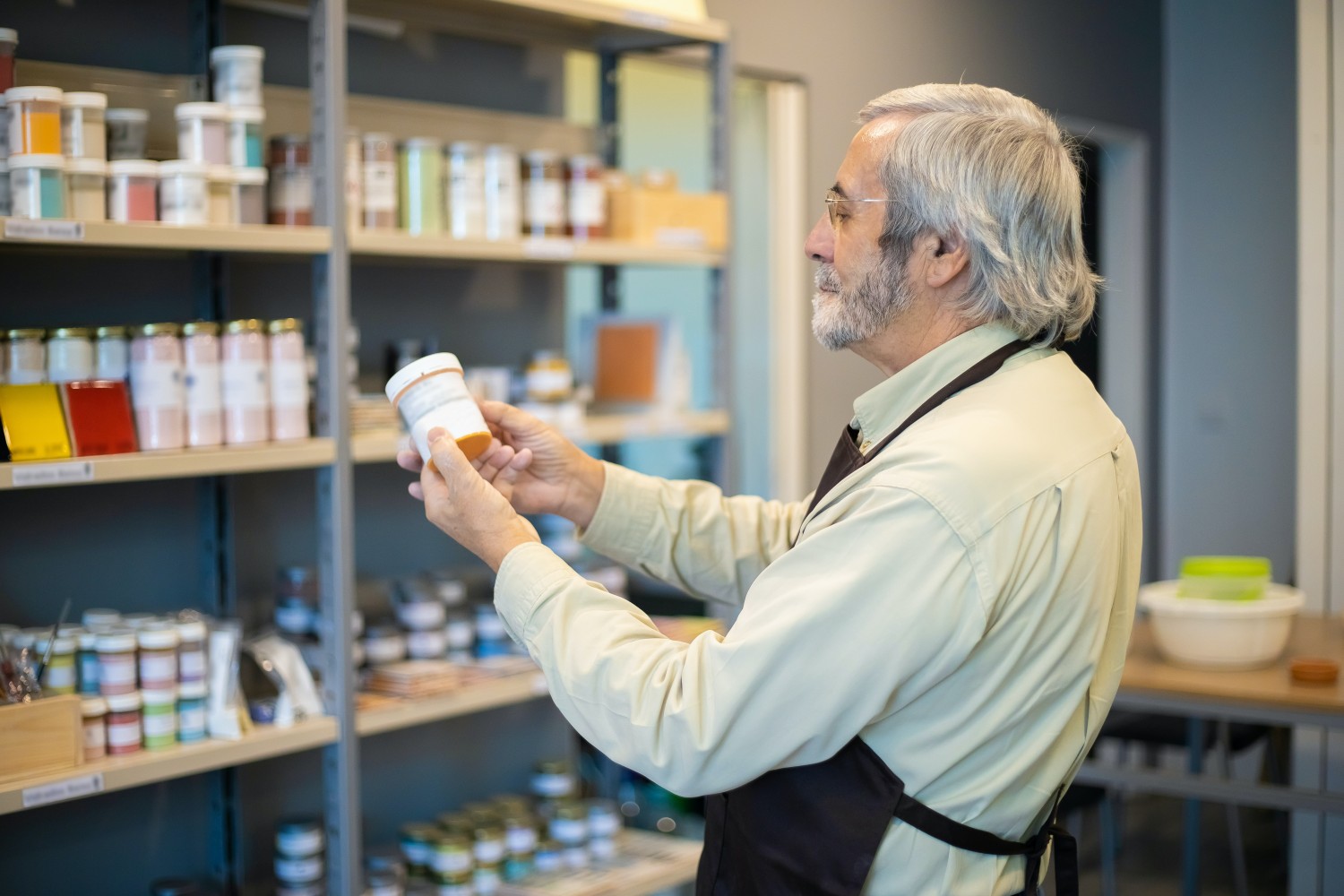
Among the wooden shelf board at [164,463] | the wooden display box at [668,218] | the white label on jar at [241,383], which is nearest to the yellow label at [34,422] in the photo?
the wooden shelf board at [164,463]

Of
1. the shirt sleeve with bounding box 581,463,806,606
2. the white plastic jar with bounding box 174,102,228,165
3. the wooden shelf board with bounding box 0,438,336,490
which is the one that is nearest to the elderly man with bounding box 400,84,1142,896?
the shirt sleeve with bounding box 581,463,806,606

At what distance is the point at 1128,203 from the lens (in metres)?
5.49

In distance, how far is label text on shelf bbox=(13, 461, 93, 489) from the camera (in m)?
1.91

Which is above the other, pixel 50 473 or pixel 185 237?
pixel 185 237

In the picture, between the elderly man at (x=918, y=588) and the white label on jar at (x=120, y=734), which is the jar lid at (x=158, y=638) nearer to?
the white label on jar at (x=120, y=734)

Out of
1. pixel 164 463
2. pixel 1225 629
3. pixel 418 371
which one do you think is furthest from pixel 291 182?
pixel 1225 629

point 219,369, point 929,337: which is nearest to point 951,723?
point 929,337

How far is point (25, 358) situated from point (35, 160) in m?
0.31

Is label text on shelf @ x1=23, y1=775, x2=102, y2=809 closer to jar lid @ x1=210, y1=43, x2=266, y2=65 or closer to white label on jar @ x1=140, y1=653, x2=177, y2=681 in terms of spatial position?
white label on jar @ x1=140, y1=653, x2=177, y2=681

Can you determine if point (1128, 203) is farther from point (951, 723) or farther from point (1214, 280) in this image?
point (951, 723)

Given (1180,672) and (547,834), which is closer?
(1180,672)

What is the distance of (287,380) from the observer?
7.39 feet

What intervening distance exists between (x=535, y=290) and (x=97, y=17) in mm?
1181

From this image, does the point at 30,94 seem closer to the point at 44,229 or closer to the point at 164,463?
the point at 44,229
